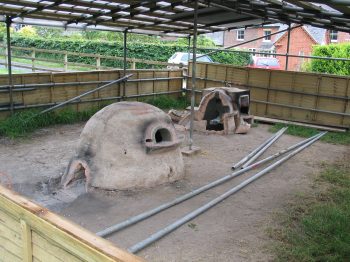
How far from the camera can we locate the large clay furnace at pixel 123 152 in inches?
282

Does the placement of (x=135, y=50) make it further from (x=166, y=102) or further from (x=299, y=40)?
(x=299, y=40)

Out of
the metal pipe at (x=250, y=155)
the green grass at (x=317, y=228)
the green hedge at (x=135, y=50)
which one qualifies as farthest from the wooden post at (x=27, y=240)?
the green hedge at (x=135, y=50)

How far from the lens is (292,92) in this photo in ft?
45.6

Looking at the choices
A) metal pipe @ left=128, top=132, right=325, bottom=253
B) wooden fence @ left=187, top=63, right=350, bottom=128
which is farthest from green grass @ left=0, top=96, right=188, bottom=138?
metal pipe @ left=128, top=132, right=325, bottom=253

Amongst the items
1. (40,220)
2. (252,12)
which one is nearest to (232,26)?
(252,12)

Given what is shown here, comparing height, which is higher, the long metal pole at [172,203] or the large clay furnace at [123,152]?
the large clay furnace at [123,152]

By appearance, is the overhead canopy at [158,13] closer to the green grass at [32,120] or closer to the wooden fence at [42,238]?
the green grass at [32,120]

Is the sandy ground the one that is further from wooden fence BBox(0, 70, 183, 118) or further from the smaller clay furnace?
wooden fence BBox(0, 70, 183, 118)

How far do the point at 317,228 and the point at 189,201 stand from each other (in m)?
2.08

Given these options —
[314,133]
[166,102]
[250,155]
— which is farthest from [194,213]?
[166,102]

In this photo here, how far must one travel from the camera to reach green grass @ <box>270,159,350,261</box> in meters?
5.23

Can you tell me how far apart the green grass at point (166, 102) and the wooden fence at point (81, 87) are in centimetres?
21

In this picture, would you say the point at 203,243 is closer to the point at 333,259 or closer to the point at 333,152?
the point at 333,259

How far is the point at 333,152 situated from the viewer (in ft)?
35.5
